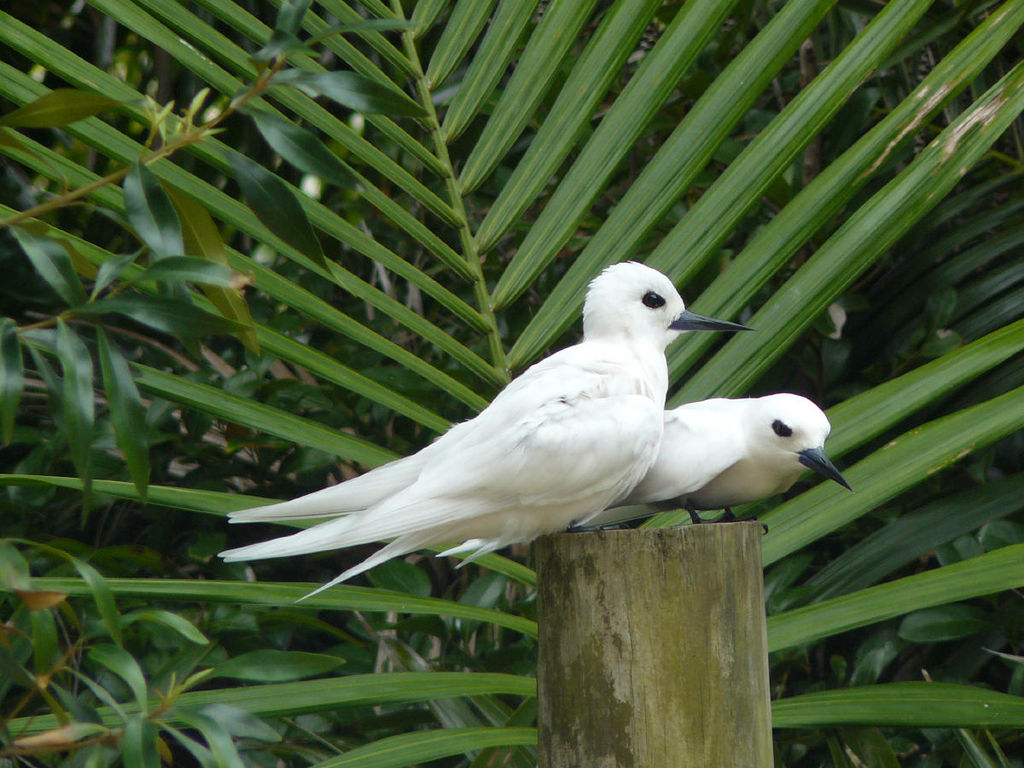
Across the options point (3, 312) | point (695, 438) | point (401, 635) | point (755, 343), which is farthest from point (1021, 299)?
point (3, 312)

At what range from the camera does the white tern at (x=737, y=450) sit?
60.2 inches

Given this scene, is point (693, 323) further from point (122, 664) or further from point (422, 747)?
point (122, 664)

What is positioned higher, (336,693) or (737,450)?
(737,450)

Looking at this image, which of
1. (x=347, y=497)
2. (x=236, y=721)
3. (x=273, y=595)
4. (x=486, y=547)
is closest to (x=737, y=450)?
(x=486, y=547)

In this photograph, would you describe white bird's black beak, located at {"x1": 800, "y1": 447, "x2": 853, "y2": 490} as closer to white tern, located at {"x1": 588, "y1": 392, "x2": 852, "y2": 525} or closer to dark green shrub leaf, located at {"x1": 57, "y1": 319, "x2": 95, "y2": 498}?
white tern, located at {"x1": 588, "y1": 392, "x2": 852, "y2": 525}

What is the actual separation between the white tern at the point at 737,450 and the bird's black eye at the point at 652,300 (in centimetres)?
19

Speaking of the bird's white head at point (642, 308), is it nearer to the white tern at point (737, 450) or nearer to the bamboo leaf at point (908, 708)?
the white tern at point (737, 450)

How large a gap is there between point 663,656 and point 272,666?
646 mm

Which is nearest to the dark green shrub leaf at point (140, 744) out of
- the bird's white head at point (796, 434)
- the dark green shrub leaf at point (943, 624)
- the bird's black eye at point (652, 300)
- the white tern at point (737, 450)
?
the white tern at point (737, 450)

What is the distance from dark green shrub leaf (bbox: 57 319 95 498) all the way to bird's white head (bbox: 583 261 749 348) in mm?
961

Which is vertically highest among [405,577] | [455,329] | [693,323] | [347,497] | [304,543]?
[455,329]

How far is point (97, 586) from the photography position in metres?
0.98

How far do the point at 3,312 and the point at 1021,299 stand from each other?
2.51 m

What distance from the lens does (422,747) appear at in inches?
55.5
